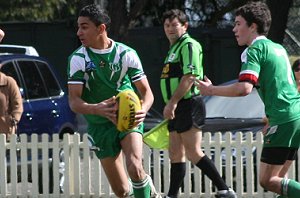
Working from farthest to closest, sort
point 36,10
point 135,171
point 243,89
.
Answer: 1. point 36,10
2. point 135,171
3. point 243,89

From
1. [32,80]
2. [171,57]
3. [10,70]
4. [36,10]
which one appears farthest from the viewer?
[36,10]

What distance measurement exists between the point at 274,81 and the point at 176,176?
2.83 meters

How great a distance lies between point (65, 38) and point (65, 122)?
38.8 feet

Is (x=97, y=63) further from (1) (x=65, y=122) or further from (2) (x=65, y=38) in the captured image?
(2) (x=65, y=38)

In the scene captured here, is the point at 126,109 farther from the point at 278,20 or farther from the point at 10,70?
the point at 278,20

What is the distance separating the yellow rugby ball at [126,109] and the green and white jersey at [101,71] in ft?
1.29

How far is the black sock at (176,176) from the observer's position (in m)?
10.5

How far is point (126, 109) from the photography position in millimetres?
8086

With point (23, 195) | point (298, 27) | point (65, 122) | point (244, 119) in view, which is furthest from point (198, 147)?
point (298, 27)

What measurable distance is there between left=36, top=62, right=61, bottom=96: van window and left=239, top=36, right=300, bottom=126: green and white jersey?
6.29 metres

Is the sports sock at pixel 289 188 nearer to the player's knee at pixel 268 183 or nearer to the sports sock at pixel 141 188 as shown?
the player's knee at pixel 268 183

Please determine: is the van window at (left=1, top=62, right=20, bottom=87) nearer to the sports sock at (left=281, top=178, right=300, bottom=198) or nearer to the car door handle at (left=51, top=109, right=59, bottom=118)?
the car door handle at (left=51, top=109, right=59, bottom=118)

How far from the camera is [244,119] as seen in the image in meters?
12.3

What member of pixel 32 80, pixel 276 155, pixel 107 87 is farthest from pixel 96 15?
pixel 32 80
